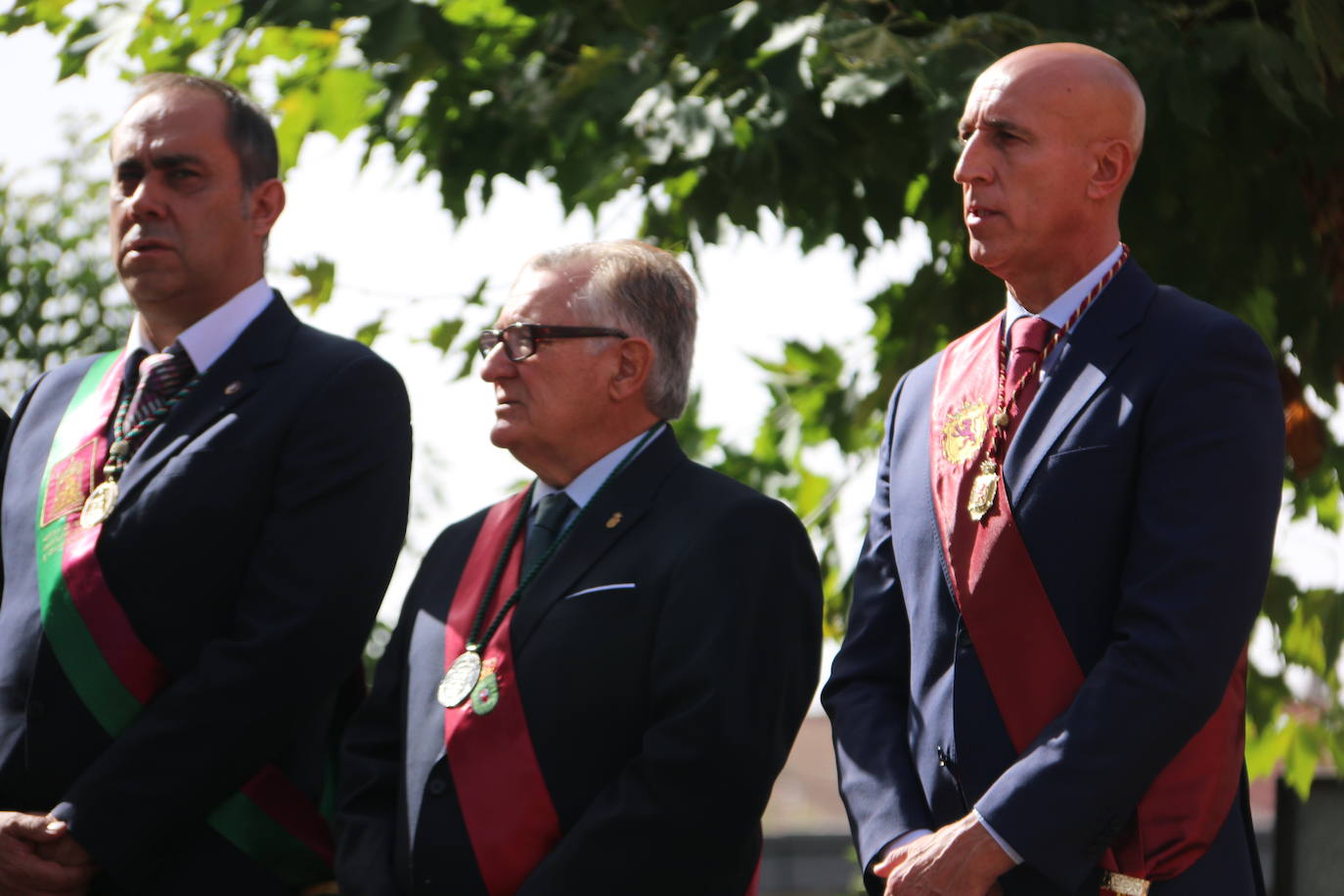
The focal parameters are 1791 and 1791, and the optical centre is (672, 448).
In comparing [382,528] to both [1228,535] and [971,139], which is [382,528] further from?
[1228,535]

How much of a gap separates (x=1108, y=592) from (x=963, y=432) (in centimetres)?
37

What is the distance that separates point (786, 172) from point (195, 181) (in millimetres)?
1796

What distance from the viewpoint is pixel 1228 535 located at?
258cm

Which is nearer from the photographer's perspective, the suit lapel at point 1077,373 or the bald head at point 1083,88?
the suit lapel at point 1077,373

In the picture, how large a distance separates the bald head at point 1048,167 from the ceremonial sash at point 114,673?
1662mm

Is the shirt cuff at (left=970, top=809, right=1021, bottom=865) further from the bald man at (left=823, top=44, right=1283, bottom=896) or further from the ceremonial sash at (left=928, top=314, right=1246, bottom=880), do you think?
the ceremonial sash at (left=928, top=314, right=1246, bottom=880)

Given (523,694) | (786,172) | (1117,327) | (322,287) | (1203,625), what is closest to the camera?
(1203,625)

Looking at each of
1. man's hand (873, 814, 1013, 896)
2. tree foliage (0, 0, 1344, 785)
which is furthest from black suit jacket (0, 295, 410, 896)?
man's hand (873, 814, 1013, 896)

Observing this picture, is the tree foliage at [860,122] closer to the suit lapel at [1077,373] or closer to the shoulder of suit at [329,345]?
the shoulder of suit at [329,345]

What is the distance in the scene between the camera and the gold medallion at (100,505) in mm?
3402

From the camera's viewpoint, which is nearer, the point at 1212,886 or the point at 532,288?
the point at 1212,886

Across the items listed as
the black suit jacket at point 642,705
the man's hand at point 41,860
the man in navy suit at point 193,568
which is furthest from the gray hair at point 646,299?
the man's hand at point 41,860

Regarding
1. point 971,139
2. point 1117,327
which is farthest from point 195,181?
point 1117,327

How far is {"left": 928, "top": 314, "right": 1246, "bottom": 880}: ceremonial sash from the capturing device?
2.56 m
